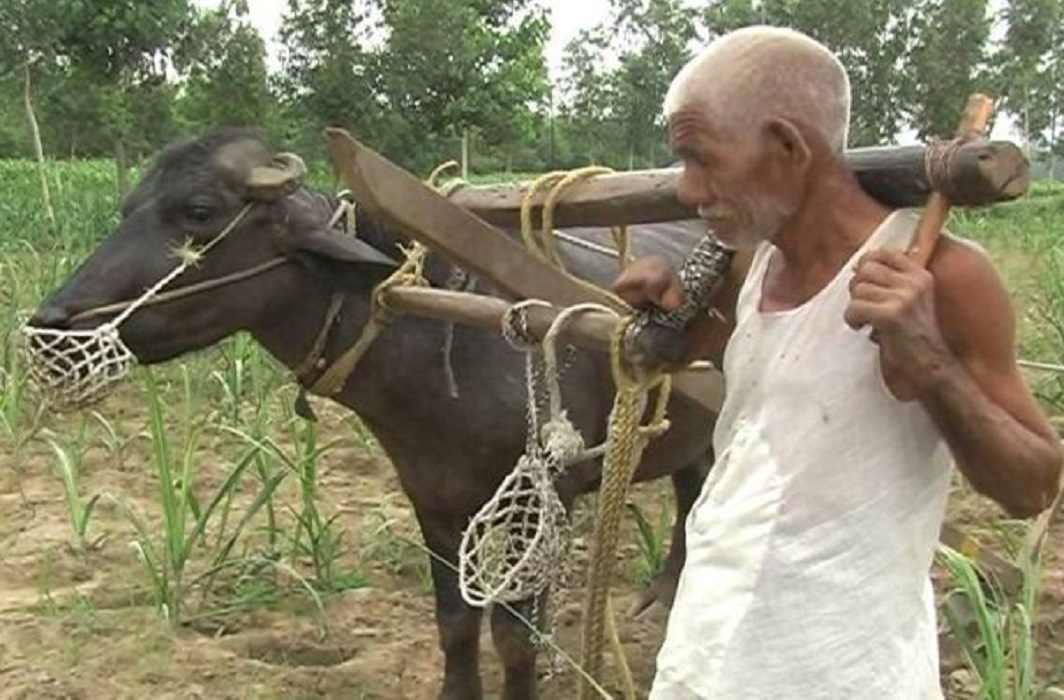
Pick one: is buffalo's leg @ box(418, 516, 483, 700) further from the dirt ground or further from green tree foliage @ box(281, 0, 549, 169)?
green tree foliage @ box(281, 0, 549, 169)

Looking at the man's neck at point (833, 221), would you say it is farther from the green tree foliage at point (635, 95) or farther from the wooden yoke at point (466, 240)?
the green tree foliage at point (635, 95)

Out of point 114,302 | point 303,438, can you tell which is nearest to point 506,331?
→ point 114,302

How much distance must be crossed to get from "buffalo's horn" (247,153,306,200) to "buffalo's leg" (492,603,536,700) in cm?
105

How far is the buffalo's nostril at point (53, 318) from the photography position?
3029mm

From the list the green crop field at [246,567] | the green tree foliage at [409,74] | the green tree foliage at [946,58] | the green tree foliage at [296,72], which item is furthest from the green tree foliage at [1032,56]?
the green crop field at [246,567]

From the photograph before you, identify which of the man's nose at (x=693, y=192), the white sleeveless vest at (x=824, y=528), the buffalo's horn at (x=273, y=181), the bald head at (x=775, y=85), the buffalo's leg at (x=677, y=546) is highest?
the bald head at (x=775, y=85)

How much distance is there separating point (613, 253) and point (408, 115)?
41.0 feet

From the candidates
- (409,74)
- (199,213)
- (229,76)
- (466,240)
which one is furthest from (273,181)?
(229,76)

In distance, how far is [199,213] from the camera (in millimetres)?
3195

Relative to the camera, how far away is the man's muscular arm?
1419 mm

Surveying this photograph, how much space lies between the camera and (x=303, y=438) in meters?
4.78

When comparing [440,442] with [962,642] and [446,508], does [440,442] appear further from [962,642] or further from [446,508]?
[962,642]

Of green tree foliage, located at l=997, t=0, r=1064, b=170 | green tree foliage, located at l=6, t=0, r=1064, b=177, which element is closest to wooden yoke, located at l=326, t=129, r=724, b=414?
green tree foliage, located at l=6, t=0, r=1064, b=177

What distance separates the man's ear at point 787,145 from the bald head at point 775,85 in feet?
0.04
